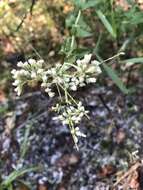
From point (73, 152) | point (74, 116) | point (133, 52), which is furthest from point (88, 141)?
Result: point (74, 116)

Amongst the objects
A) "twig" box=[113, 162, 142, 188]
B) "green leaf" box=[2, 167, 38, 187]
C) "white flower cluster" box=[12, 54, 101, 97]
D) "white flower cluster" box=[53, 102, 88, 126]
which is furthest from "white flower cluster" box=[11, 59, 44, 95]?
"green leaf" box=[2, 167, 38, 187]

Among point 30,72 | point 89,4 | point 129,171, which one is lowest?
point 129,171

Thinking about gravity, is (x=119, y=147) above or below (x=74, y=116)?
below

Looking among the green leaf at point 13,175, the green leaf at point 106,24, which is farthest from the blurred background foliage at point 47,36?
the green leaf at point 106,24

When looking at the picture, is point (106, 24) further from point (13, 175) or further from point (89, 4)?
point (13, 175)

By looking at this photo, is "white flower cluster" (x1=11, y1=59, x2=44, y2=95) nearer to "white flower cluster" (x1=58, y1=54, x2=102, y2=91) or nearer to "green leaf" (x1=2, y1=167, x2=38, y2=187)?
"white flower cluster" (x1=58, y1=54, x2=102, y2=91)

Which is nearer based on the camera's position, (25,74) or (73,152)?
(25,74)

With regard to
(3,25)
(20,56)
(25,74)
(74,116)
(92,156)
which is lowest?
(92,156)

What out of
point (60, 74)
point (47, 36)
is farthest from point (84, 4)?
point (47, 36)

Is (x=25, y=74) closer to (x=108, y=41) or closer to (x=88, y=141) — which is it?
(x=88, y=141)

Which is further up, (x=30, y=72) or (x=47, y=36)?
(x=47, y=36)

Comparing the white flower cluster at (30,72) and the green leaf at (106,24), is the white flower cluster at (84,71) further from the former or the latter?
the green leaf at (106,24)
